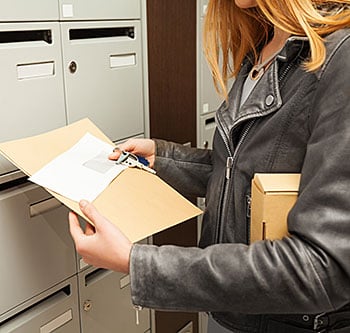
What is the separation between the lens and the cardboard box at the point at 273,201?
0.83 metres

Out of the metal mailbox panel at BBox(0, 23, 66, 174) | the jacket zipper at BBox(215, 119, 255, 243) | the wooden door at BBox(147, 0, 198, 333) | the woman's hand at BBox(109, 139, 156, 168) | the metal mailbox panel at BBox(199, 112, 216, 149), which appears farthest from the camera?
the metal mailbox panel at BBox(199, 112, 216, 149)

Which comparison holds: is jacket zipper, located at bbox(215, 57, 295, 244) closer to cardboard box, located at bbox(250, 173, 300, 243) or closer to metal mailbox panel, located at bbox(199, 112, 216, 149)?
cardboard box, located at bbox(250, 173, 300, 243)

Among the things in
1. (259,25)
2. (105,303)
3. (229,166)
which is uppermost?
(259,25)

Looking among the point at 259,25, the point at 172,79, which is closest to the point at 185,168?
the point at 259,25

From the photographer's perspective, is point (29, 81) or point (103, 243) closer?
point (103, 243)

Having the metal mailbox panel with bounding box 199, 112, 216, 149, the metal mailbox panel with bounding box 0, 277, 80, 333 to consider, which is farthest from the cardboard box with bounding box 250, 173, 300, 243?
the metal mailbox panel with bounding box 199, 112, 216, 149

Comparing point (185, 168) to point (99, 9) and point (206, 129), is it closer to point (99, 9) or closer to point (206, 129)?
point (99, 9)

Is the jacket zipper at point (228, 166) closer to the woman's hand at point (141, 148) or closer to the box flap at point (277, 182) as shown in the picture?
the box flap at point (277, 182)

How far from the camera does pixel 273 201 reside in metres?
0.85

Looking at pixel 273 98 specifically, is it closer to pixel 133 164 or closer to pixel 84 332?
pixel 133 164

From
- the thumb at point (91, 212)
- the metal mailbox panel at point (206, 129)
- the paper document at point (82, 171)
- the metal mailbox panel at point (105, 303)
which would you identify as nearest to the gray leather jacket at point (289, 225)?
the thumb at point (91, 212)

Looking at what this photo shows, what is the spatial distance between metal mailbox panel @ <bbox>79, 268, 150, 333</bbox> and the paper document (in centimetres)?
42

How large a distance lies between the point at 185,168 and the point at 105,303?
54 centimetres

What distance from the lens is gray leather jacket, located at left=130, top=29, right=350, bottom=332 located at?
73cm
